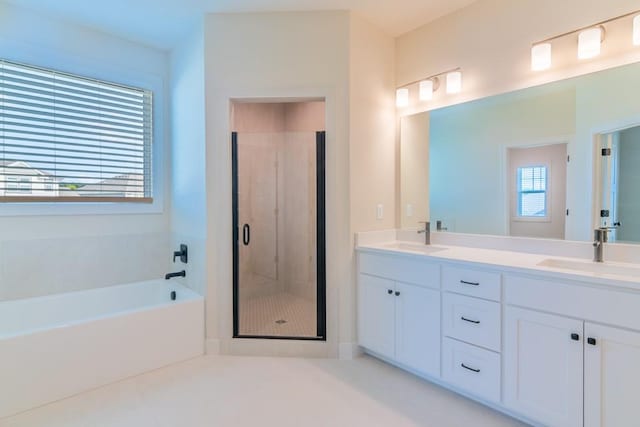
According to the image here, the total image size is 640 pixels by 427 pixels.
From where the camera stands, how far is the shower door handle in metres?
2.94

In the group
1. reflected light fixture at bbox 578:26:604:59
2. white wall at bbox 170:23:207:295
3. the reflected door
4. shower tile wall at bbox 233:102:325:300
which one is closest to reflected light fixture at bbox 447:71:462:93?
the reflected door

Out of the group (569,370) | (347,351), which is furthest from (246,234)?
(569,370)

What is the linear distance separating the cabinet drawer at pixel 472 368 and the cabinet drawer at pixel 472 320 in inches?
2.0

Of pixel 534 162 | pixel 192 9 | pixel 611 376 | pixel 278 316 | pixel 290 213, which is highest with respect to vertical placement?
pixel 192 9

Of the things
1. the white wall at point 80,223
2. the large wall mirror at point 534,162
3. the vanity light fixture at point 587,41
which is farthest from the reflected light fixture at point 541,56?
the white wall at point 80,223

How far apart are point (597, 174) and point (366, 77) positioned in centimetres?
173

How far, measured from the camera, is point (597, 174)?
1.99 metres

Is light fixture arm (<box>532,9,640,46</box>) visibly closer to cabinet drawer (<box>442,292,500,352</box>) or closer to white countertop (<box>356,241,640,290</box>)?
white countertop (<box>356,241,640,290</box>)

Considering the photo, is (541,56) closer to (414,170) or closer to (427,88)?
(427,88)

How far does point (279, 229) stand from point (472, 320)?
6.47 feet

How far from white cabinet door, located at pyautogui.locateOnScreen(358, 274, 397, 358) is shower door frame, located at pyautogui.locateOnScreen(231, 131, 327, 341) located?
0.98 feet

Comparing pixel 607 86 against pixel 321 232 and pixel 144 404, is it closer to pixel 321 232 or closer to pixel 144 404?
pixel 321 232

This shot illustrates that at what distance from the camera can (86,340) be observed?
85.8 inches

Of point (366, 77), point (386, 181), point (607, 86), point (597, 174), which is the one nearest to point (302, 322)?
point (386, 181)
